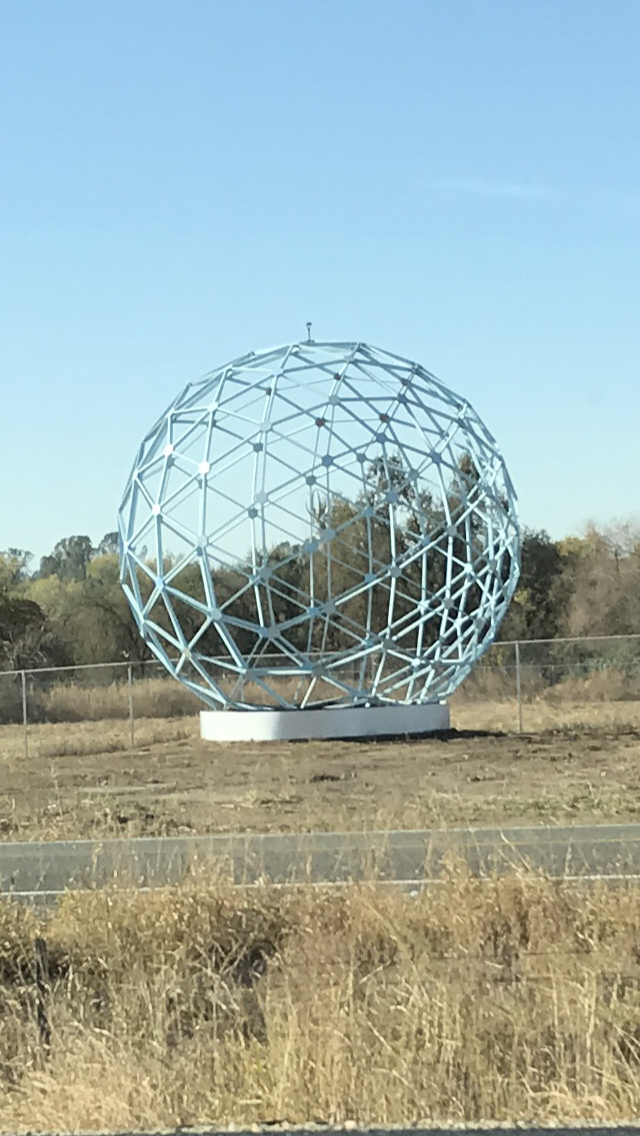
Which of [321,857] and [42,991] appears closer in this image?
[42,991]

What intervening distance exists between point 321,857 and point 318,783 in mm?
7476

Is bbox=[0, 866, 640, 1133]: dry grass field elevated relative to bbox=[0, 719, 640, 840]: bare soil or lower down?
lower down

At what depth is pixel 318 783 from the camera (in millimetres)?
19281

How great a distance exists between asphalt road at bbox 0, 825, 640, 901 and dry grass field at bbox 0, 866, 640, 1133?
82cm

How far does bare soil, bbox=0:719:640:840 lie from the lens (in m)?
14.9

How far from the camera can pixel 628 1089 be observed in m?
5.38

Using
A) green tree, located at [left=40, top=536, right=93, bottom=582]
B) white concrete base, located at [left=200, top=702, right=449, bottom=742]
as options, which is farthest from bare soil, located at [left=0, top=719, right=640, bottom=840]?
green tree, located at [left=40, top=536, right=93, bottom=582]

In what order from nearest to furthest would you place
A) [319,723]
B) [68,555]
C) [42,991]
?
[42,991]
[319,723]
[68,555]

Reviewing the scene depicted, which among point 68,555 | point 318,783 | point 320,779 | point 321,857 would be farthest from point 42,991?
point 68,555

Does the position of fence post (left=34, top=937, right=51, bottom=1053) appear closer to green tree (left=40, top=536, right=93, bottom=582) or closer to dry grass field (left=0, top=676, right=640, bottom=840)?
dry grass field (left=0, top=676, right=640, bottom=840)

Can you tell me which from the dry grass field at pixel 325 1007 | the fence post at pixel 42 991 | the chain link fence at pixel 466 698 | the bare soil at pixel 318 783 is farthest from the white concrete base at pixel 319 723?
the fence post at pixel 42 991

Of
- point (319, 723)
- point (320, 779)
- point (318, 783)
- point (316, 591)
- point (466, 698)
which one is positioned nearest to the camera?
point (318, 783)

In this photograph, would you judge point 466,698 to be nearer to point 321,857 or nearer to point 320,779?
point 320,779

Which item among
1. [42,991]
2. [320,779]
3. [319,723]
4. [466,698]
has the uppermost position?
[466,698]
